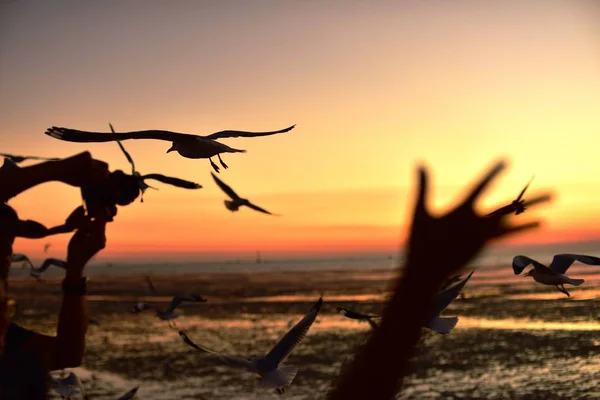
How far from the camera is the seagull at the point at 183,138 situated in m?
2.35

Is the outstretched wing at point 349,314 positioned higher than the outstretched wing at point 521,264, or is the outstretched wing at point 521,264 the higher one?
the outstretched wing at point 521,264

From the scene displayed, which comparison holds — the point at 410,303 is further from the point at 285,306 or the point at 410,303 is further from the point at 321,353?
the point at 285,306

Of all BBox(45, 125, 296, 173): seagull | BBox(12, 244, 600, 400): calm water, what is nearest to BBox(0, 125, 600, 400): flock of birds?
BBox(45, 125, 296, 173): seagull

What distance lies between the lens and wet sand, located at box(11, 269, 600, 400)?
47.2ft

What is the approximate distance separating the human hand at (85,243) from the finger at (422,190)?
1.74m

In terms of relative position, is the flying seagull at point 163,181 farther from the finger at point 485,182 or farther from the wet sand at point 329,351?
the wet sand at point 329,351

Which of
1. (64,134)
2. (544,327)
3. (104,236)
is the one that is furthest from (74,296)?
(544,327)

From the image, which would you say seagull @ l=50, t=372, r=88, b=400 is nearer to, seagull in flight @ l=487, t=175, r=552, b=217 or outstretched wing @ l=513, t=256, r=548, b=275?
outstretched wing @ l=513, t=256, r=548, b=275

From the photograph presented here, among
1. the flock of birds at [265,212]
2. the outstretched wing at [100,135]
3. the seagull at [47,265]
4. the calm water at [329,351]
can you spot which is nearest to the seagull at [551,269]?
the flock of birds at [265,212]

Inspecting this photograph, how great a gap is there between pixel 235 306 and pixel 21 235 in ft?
103

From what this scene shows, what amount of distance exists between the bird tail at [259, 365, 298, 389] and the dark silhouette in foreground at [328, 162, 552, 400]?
8.83ft

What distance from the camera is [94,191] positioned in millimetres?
2457

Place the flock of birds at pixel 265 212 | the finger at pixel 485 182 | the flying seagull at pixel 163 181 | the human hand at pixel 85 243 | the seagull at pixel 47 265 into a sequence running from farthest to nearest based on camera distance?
the seagull at pixel 47 265 → the human hand at pixel 85 243 → the flying seagull at pixel 163 181 → the flock of birds at pixel 265 212 → the finger at pixel 485 182

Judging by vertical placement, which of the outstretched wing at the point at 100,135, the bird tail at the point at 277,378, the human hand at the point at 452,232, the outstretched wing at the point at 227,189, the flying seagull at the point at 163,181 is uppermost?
the outstretched wing at the point at 227,189
